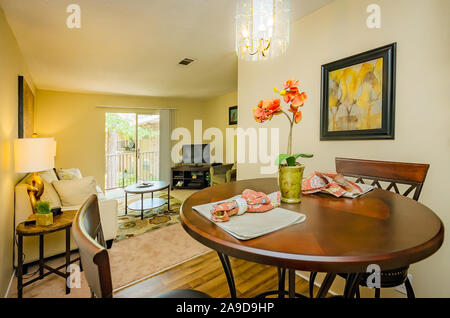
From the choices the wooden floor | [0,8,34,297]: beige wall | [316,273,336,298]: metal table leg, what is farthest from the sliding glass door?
[316,273,336,298]: metal table leg

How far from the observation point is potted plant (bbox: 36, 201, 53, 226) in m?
1.80

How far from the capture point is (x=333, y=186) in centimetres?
107

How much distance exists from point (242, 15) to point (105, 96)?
4.88 m

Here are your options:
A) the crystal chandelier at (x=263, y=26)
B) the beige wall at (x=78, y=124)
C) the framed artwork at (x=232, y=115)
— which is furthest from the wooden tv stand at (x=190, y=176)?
the crystal chandelier at (x=263, y=26)

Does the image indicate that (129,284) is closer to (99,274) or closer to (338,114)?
(99,274)

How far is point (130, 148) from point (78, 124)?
4.24ft

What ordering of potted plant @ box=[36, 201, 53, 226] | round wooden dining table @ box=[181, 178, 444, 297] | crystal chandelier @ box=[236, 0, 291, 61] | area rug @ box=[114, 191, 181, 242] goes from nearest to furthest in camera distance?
1. round wooden dining table @ box=[181, 178, 444, 297]
2. crystal chandelier @ box=[236, 0, 291, 61]
3. potted plant @ box=[36, 201, 53, 226]
4. area rug @ box=[114, 191, 181, 242]

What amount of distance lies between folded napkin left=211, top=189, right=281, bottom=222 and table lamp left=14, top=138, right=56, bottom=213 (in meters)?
2.05

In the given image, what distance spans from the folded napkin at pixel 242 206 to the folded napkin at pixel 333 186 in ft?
0.92

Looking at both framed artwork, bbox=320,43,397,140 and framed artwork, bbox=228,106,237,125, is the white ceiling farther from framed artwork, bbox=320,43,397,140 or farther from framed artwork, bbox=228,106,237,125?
framed artwork, bbox=228,106,237,125

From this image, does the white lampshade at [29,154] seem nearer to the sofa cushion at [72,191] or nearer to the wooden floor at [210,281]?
the sofa cushion at [72,191]

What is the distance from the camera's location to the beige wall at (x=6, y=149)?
5.81ft

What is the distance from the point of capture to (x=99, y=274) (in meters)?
0.45

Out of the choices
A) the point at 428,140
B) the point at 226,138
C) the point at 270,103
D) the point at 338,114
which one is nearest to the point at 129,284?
the point at 270,103
